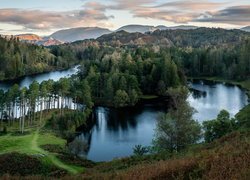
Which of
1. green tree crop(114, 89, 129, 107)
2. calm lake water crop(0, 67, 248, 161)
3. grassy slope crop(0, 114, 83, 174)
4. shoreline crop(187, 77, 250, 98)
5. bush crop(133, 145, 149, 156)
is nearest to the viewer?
grassy slope crop(0, 114, 83, 174)

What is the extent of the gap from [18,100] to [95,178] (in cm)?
5767

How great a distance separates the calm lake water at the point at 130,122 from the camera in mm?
60844

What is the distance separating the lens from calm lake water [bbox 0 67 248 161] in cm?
6084

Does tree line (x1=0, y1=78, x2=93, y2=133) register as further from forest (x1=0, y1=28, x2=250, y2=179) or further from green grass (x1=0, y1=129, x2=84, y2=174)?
green grass (x1=0, y1=129, x2=84, y2=174)

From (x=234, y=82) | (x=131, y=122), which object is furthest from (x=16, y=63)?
(x=131, y=122)

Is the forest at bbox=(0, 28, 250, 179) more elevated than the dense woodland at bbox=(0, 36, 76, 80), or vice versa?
the dense woodland at bbox=(0, 36, 76, 80)

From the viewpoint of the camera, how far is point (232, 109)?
9119 centimetres

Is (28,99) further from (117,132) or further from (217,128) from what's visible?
(217,128)

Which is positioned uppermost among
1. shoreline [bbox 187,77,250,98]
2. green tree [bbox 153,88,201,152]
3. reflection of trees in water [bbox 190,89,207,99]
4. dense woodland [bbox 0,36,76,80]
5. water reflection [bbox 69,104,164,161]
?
dense woodland [bbox 0,36,76,80]

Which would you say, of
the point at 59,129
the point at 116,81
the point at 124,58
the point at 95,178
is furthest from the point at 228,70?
the point at 95,178

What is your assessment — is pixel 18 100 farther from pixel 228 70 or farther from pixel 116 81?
pixel 228 70

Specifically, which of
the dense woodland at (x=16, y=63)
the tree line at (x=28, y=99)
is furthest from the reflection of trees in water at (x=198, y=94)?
the dense woodland at (x=16, y=63)

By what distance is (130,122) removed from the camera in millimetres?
81375

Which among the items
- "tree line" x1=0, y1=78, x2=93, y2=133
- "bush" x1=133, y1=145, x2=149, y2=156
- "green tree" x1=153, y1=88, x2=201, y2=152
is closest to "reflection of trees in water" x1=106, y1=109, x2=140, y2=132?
"tree line" x1=0, y1=78, x2=93, y2=133
